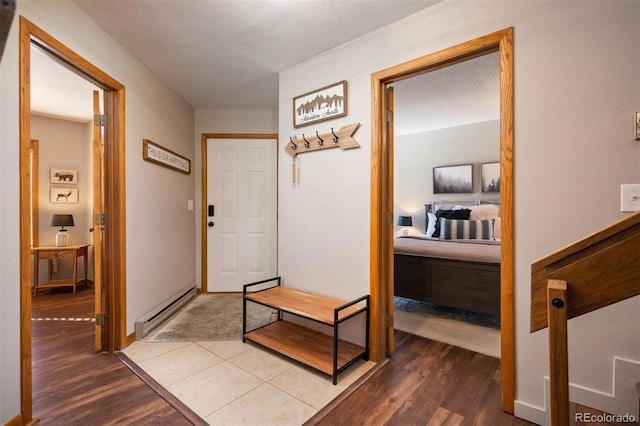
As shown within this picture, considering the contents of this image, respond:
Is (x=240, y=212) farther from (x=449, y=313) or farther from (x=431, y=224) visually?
(x=431, y=224)

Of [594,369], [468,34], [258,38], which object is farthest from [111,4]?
[594,369]

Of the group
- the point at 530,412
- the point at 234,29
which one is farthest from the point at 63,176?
the point at 530,412

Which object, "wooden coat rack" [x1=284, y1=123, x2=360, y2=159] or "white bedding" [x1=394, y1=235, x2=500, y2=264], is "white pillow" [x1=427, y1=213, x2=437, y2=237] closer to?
"white bedding" [x1=394, y1=235, x2=500, y2=264]

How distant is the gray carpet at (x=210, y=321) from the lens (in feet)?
8.44

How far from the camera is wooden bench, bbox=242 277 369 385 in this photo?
1.95m

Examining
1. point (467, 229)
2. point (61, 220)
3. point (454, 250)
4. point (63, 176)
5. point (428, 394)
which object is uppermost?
point (63, 176)

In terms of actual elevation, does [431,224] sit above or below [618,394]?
above

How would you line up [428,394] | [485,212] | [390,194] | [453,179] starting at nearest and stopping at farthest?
[428,394]
[390,194]
[485,212]
[453,179]

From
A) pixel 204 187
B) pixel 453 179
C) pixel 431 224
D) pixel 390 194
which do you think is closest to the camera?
pixel 390 194

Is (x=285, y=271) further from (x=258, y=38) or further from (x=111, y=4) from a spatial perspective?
(x=111, y=4)

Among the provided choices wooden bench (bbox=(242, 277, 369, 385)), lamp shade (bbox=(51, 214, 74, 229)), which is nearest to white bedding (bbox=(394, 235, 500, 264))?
wooden bench (bbox=(242, 277, 369, 385))

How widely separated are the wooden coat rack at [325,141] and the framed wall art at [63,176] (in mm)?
3644

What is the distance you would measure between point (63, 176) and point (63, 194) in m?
0.26

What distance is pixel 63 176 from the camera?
4.25m
